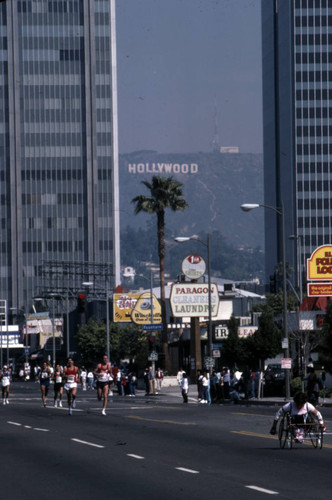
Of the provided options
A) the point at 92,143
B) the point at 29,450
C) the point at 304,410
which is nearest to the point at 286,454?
the point at 304,410

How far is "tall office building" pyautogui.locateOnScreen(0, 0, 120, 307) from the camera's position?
601 feet

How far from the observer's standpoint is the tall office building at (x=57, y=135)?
183125 millimetres

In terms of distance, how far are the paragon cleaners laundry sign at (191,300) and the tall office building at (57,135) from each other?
109 metres

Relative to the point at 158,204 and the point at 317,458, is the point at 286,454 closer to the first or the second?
the point at 317,458

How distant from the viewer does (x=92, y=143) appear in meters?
183

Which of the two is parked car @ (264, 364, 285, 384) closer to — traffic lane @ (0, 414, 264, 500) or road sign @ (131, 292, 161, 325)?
→ road sign @ (131, 292, 161, 325)

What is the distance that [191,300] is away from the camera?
73688mm

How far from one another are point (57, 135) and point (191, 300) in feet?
379

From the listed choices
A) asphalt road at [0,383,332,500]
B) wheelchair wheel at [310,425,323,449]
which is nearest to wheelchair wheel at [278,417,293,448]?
asphalt road at [0,383,332,500]

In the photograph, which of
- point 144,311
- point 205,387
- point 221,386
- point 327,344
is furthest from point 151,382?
point 327,344

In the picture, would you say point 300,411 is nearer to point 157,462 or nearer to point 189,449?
point 189,449

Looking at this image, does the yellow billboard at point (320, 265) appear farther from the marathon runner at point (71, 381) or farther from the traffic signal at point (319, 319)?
the marathon runner at point (71, 381)

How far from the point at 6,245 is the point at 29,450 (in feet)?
544

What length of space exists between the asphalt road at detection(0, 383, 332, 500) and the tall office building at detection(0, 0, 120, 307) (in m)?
152
